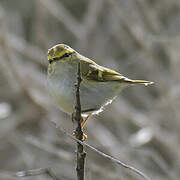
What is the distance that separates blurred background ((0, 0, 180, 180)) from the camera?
220 inches

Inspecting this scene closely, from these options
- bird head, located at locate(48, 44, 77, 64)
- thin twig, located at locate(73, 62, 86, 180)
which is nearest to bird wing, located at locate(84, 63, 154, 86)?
bird head, located at locate(48, 44, 77, 64)

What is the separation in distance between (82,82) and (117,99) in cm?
258

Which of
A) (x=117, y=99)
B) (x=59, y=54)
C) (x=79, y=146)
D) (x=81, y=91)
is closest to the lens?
(x=79, y=146)

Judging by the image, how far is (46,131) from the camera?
6359mm

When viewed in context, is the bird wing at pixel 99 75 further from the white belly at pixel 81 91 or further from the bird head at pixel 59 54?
the bird head at pixel 59 54

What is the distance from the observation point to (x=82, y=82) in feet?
10.6

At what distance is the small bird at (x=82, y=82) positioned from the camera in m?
3.13

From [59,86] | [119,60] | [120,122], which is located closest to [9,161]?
[120,122]

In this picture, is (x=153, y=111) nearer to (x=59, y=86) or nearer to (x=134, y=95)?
(x=134, y=95)

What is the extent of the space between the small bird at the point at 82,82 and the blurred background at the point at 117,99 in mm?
1865

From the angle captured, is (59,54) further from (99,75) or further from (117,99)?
(117,99)

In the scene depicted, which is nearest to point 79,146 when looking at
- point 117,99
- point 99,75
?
point 99,75

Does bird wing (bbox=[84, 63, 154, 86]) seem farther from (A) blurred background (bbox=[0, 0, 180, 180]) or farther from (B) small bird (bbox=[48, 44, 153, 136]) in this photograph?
(A) blurred background (bbox=[0, 0, 180, 180])

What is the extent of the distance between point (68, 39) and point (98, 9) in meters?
0.82
